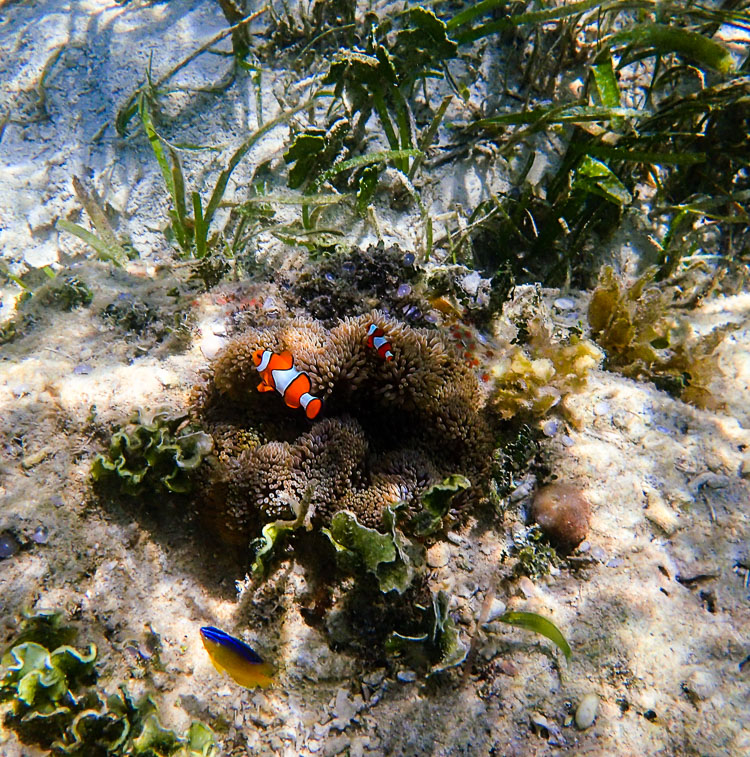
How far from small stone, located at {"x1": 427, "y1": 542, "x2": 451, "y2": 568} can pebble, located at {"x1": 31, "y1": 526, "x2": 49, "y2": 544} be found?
209 centimetres

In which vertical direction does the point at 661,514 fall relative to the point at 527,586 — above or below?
above

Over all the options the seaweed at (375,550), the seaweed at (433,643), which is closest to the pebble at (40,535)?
the seaweed at (375,550)

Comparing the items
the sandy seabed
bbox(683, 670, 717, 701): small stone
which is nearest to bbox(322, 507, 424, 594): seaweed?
the sandy seabed

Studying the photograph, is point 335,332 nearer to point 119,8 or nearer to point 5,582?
point 5,582

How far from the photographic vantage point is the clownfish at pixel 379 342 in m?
2.65

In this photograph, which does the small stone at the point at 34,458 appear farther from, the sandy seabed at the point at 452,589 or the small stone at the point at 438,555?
the small stone at the point at 438,555

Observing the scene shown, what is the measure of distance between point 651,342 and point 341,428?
100 inches

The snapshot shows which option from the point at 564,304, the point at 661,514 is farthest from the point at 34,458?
the point at 564,304

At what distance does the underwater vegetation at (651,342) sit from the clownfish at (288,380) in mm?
2420

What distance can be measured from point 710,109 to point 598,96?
1007 millimetres

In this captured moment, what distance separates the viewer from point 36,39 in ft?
19.1

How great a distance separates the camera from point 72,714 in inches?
77.8

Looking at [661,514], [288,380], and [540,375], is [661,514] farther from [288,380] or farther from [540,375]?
[288,380]

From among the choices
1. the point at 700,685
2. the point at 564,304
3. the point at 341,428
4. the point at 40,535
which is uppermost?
the point at 341,428
